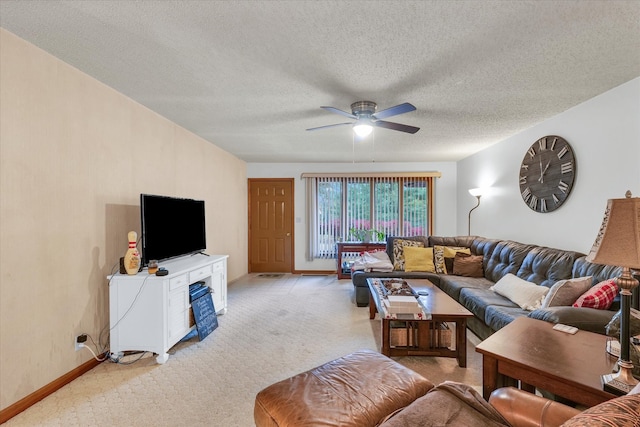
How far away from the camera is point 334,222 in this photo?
6.02 meters

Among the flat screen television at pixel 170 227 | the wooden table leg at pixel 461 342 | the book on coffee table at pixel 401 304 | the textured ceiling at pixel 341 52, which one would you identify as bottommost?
the wooden table leg at pixel 461 342

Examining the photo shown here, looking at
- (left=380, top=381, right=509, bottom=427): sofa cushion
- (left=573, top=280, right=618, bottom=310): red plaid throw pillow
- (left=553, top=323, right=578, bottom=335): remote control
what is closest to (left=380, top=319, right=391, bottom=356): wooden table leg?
(left=553, top=323, right=578, bottom=335): remote control

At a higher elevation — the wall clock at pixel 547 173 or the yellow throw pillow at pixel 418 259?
the wall clock at pixel 547 173

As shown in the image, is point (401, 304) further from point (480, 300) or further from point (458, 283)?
point (458, 283)

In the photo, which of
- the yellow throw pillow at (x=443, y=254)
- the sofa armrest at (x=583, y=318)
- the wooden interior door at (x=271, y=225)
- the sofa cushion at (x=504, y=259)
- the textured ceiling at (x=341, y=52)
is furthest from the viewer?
the wooden interior door at (x=271, y=225)

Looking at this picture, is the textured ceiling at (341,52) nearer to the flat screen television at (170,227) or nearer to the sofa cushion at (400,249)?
the flat screen television at (170,227)

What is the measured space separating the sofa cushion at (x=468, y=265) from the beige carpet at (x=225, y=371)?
114 cm

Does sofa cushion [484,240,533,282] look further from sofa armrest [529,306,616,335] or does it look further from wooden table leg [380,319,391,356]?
wooden table leg [380,319,391,356]

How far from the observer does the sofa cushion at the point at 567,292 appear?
2188mm

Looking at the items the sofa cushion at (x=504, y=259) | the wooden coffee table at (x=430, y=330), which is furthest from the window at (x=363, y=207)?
the wooden coffee table at (x=430, y=330)

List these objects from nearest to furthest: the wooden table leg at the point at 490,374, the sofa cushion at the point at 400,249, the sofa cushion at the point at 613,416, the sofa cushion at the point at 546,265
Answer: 1. the sofa cushion at the point at 613,416
2. the wooden table leg at the point at 490,374
3. the sofa cushion at the point at 546,265
4. the sofa cushion at the point at 400,249

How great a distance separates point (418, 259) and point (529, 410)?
127 inches

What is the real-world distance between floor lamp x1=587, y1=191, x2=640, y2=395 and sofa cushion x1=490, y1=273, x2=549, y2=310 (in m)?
1.53

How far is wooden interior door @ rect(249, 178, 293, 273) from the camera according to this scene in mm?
6070
